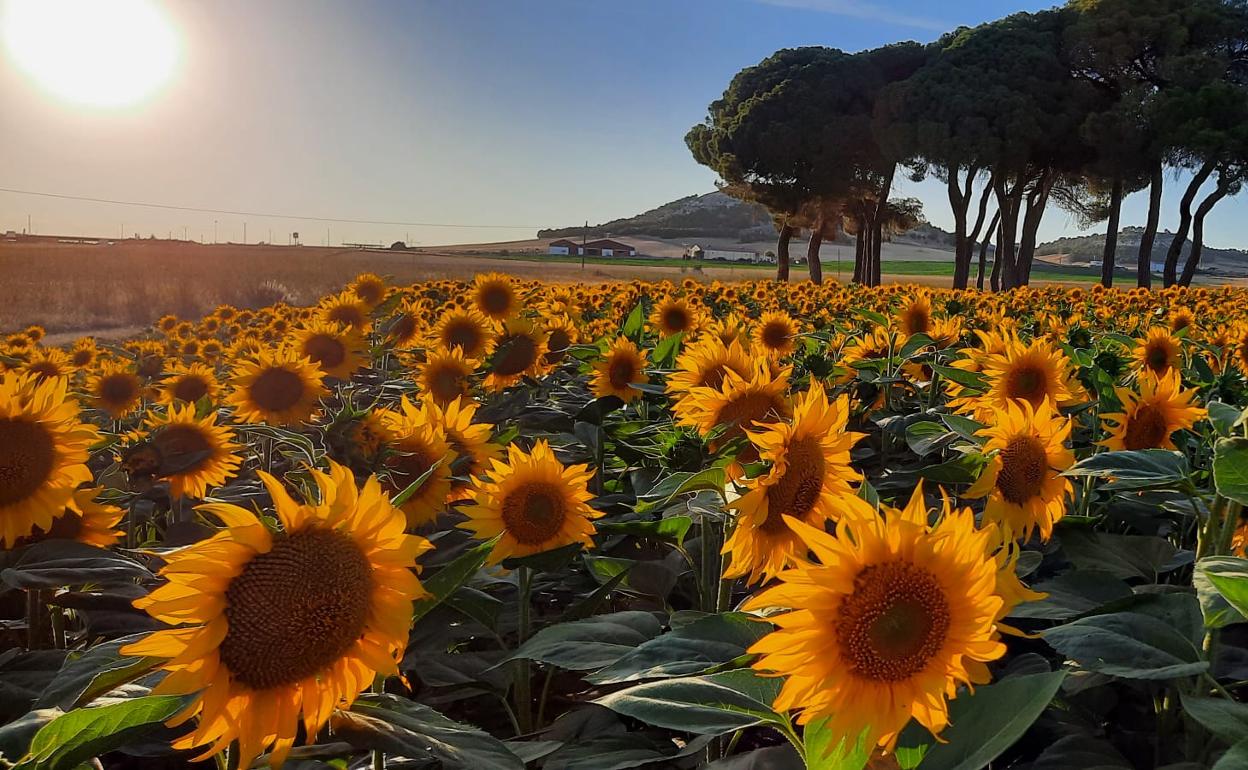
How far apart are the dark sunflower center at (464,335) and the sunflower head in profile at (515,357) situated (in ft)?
0.47

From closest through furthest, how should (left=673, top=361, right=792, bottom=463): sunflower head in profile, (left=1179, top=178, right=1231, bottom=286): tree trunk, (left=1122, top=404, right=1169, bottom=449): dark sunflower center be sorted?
(left=673, top=361, right=792, bottom=463): sunflower head in profile → (left=1122, top=404, right=1169, bottom=449): dark sunflower center → (left=1179, top=178, right=1231, bottom=286): tree trunk

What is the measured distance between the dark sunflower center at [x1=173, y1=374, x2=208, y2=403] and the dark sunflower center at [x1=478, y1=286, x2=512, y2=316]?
5.79 ft

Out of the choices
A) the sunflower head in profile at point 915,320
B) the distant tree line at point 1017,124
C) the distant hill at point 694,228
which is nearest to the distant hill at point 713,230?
the distant hill at point 694,228

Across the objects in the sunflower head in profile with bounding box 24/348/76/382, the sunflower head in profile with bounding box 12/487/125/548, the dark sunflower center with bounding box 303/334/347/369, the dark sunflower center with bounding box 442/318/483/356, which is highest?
the dark sunflower center with bounding box 442/318/483/356

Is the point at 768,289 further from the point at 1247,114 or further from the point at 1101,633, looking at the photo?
the point at 1247,114

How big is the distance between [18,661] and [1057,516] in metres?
2.34

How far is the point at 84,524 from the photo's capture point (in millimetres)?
2113

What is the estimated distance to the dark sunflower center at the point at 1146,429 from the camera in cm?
257

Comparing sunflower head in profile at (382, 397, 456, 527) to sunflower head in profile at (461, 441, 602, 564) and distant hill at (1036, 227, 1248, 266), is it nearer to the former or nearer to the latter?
sunflower head in profile at (461, 441, 602, 564)

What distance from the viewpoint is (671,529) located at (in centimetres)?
202

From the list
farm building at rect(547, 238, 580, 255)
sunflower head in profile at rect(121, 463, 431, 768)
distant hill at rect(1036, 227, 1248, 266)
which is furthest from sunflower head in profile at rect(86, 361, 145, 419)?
distant hill at rect(1036, 227, 1248, 266)

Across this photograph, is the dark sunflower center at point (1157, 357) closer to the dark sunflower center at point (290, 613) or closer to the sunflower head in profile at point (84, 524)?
the dark sunflower center at point (290, 613)

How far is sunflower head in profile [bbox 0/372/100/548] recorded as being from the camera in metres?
1.89

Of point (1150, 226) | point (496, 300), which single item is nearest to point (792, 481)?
point (496, 300)
